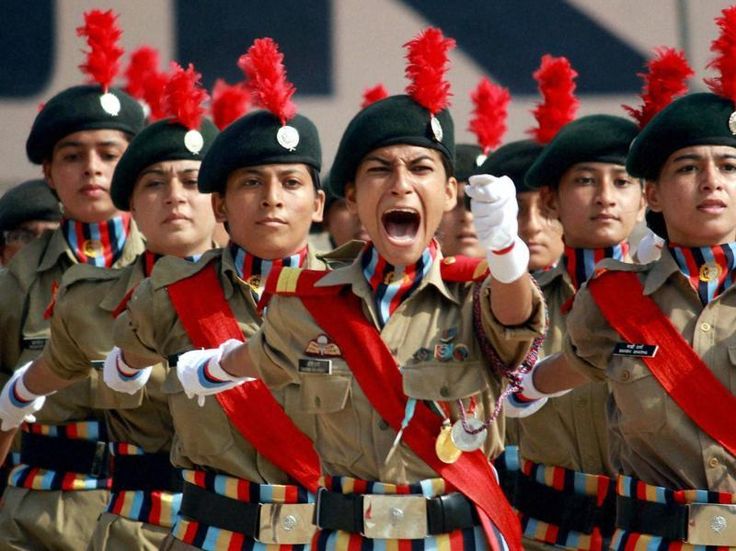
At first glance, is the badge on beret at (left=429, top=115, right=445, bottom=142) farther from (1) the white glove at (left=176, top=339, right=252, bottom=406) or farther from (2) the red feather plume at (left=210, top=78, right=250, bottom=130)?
(2) the red feather plume at (left=210, top=78, right=250, bottom=130)

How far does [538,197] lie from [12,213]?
9.29 feet

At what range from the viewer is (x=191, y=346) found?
6.45m

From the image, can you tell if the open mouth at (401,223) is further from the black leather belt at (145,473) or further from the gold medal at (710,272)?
the black leather belt at (145,473)

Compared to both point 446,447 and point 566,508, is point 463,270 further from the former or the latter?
point 566,508

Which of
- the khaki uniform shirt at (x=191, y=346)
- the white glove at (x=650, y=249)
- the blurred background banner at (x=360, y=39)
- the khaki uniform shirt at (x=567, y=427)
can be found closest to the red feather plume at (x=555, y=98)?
the khaki uniform shirt at (x=567, y=427)

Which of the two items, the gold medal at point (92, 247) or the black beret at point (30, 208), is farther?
the black beret at point (30, 208)

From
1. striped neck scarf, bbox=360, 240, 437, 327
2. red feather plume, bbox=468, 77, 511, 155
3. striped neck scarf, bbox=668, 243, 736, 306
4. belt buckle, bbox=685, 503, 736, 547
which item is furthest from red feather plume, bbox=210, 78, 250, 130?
belt buckle, bbox=685, 503, 736, 547

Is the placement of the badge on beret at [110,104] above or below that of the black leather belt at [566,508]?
above

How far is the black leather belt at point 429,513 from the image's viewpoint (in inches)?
206

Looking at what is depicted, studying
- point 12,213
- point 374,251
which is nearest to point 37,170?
point 12,213

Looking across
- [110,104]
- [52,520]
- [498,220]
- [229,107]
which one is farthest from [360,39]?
[498,220]

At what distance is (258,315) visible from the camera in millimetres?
6500

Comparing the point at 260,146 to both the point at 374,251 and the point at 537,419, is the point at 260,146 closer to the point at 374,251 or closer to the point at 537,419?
the point at 374,251

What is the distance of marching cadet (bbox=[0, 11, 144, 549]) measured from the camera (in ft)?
24.6
